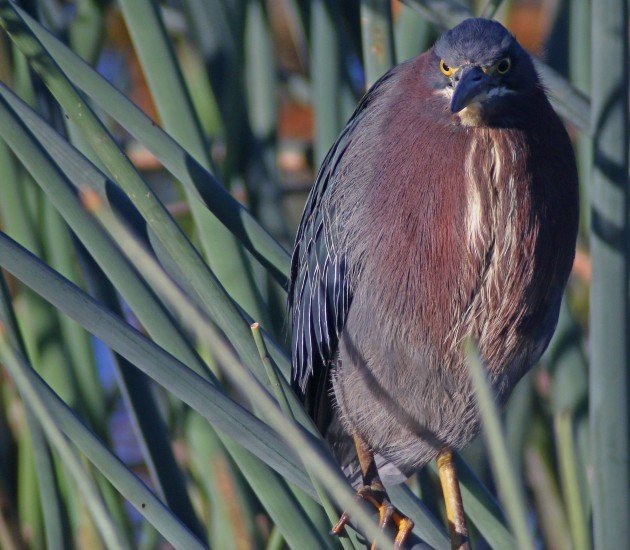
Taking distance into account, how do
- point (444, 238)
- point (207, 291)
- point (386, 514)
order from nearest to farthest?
point (207, 291) < point (444, 238) < point (386, 514)

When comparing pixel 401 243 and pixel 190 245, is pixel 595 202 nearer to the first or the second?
pixel 190 245

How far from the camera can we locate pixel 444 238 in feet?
5.57

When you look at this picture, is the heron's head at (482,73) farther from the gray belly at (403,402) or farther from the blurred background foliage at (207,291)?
the gray belly at (403,402)

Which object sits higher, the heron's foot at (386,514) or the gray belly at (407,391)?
the gray belly at (407,391)

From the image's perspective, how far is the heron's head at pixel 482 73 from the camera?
1.58m

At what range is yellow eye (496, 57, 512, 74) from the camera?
161 cm

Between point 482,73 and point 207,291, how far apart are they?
2.29 ft

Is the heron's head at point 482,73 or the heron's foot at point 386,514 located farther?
the heron's foot at point 386,514

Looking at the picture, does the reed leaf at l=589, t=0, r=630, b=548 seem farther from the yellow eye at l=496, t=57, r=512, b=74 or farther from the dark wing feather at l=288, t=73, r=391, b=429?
the dark wing feather at l=288, t=73, r=391, b=429

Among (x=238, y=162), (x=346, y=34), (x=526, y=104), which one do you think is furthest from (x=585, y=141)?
(x=238, y=162)

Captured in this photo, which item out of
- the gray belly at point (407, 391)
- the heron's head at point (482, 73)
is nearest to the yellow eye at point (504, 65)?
the heron's head at point (482, 73)

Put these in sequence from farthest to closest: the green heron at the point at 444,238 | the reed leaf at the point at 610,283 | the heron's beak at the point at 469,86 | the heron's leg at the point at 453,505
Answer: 1. the heron's leg at the point at 453,505
2. the green heron at the point at 444,238
3. the heron's beak at the point at 469,86
4. the reed leaf at the point at 610,283

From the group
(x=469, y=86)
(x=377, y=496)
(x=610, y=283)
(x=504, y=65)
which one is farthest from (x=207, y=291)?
(x=377, y=496)

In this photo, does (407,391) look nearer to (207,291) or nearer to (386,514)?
(386,514)
